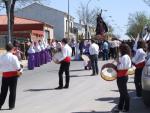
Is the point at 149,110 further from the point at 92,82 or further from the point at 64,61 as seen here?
the point at 92,82

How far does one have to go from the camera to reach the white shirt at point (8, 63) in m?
13.4

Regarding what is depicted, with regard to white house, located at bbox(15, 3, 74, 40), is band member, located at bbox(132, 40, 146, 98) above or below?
below

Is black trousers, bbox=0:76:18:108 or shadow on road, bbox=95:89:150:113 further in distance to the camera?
black trousers, bbox=0:76:18:108

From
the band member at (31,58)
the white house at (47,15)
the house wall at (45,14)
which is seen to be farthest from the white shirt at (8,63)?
the house wall at (45,14)

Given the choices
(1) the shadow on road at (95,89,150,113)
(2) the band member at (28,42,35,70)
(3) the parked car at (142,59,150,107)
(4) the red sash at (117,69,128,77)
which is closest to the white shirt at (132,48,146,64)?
(1) the shadow on road at (95,89,150,113)

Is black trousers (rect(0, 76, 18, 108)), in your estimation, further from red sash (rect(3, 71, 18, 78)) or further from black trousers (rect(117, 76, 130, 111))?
black trousers (rect(117, 76, 130, 111))

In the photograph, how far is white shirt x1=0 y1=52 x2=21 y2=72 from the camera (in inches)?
528

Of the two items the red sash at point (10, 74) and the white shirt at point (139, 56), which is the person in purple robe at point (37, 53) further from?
the red sash at point (10, 74)

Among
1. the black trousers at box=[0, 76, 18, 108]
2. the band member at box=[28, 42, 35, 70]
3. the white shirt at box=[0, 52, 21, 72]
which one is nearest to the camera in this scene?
the white shirt at box=[0, 52, 21, 72]

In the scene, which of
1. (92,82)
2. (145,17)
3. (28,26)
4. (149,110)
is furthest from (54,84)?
(145,17)

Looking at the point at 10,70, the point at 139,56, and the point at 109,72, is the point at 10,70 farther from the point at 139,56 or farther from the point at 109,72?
the point at 139,56

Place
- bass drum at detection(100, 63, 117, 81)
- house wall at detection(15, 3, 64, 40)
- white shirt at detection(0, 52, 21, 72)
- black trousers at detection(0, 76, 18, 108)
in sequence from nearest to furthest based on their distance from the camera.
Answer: bass drum at detection(100, 63, 117, 81) < white shirt at detection(0, 52, 21, 72) < black trousers at detection(0, 76, 18, 108) < house wall at detection(15, 3, 64, 40)

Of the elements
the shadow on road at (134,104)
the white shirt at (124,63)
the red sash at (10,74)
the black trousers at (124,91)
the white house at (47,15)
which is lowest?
the shadow on road at (134,104)

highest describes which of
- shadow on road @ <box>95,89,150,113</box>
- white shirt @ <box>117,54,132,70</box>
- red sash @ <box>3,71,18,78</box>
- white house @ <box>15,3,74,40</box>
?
white house @ <box>15,3,74,40</box>
